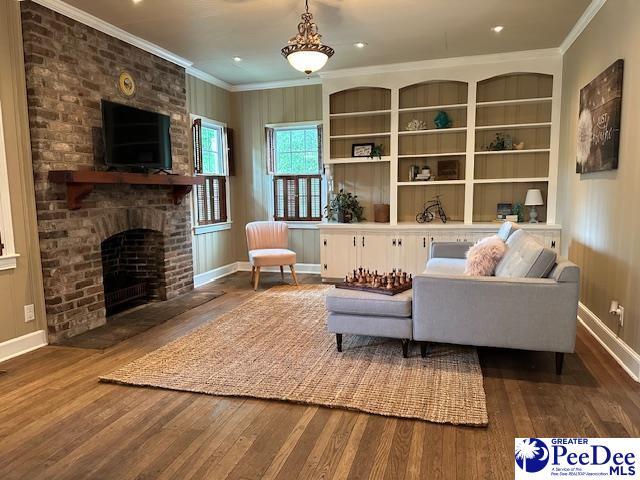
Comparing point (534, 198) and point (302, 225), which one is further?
point (302, 225)

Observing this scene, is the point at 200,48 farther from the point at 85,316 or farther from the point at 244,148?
the point at 85,316

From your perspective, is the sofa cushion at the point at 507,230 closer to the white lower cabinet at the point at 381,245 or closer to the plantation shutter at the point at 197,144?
the white lower cabinet at the point at 381,245

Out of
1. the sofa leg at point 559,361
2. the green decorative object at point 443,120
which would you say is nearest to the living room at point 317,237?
the sofa leg at point 559,361

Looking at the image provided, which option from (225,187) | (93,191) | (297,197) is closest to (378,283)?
(93,191)

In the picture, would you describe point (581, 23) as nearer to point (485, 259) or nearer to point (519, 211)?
point (519, 211)

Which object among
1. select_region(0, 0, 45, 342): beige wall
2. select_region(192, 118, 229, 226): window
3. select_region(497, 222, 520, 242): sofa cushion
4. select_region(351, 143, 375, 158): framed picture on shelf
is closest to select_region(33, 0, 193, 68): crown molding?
select_region(0, 0, 45, 342): beige wall

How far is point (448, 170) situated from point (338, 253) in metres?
1.81

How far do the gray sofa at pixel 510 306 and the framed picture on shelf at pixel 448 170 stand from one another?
271 centimetres

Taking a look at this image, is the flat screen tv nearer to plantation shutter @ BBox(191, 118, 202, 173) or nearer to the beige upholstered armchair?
plantation shutter @ BBox(191, 118, 202, 173)

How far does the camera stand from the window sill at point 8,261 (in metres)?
3.38

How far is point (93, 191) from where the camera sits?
4152mm

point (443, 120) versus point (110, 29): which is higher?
point (110, 29)

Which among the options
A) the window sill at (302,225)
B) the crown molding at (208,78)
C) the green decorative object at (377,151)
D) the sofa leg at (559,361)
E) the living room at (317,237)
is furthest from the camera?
the window sill at (302,225)

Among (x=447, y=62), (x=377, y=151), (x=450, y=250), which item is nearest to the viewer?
(x=450, y=250)
